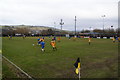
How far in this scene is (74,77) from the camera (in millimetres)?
7926

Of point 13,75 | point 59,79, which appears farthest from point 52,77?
point 13,75

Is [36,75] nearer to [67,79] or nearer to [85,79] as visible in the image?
[67,79]

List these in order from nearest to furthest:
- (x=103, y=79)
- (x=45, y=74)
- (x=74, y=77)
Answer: (x=103, y=79) → (x=74, y=77) → (x=45, y=74)

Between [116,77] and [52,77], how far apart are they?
353 cm

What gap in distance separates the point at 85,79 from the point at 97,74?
110 centimetres

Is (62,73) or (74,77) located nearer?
(74,77)

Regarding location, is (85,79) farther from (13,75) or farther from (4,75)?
(4,75)

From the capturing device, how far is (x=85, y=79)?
749 cm

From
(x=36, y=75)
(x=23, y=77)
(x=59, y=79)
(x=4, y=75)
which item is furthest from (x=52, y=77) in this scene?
(x=4, y=75)

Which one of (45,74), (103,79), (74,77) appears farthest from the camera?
(45,74)

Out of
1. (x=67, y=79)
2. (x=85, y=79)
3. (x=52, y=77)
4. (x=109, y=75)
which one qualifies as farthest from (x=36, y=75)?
(x=109, y=75)

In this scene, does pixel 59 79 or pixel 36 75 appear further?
pixel 36 75

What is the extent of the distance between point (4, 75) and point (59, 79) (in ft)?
11.8

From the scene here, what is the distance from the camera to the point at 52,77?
794cm
